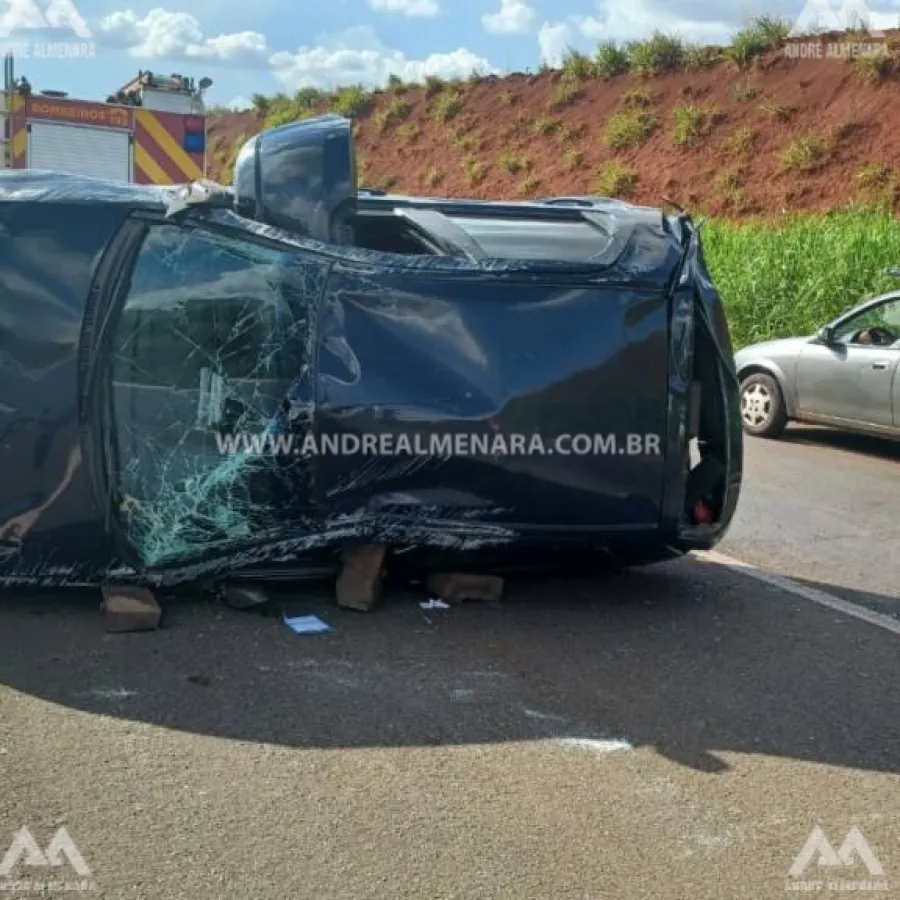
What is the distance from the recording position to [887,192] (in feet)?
65.2

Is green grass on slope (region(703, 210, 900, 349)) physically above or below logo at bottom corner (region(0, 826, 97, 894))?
above

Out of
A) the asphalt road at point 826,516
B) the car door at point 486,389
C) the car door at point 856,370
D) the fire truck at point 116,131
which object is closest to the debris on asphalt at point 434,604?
the car door at point 486,389

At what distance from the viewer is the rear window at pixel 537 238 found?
4723 millimetres

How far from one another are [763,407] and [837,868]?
7822mm

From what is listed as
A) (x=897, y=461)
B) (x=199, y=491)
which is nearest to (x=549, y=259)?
(x=199, y=491)

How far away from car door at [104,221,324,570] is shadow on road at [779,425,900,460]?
6760mm

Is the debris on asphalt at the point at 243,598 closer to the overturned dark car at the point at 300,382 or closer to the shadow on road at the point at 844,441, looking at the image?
the overturned dark car at the point at 300,382

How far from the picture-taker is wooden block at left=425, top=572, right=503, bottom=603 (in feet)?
16.0

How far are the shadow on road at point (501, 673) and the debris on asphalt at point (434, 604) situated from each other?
0.19 ft

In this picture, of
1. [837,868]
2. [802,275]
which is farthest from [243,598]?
[802,275]

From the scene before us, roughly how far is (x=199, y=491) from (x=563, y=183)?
23678 mm

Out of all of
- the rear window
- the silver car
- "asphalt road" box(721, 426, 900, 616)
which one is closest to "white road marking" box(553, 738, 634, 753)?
the rear window

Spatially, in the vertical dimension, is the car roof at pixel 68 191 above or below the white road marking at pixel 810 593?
above

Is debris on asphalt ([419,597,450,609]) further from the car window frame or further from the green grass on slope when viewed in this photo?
the green grass on slope
